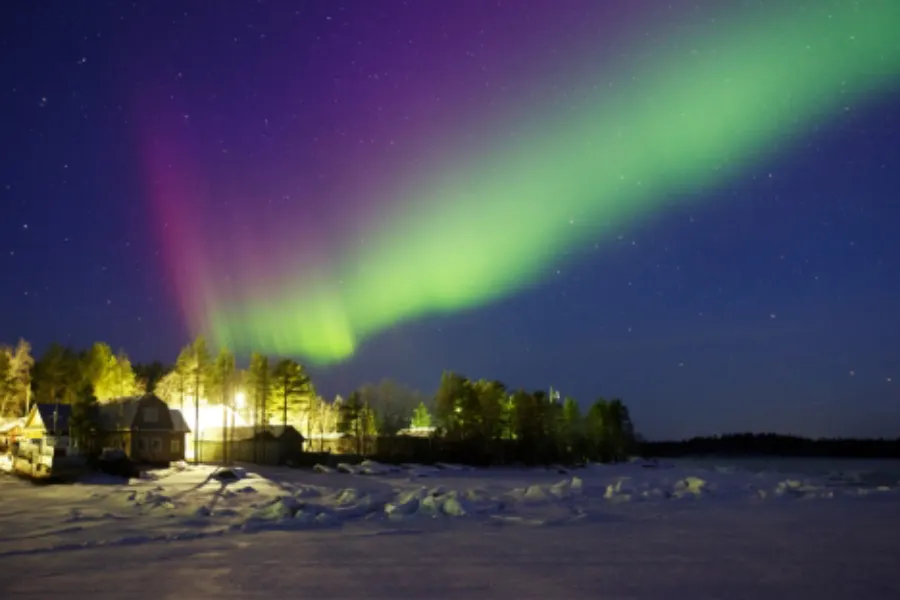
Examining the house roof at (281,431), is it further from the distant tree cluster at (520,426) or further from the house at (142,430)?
the distant tree cluster at (520,426)

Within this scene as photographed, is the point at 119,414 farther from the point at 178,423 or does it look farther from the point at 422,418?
the point at 422,418

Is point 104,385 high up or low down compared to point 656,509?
up

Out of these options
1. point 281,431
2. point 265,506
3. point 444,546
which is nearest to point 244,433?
point 281,431

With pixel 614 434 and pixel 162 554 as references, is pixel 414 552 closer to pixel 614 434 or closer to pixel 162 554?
pixel 162 554

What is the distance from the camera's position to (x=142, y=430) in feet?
266

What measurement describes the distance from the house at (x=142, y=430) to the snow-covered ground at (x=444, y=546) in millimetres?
36790

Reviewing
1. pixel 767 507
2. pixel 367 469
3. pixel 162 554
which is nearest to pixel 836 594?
pixel 162 554

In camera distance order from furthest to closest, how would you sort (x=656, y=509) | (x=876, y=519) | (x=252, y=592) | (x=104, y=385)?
(x=104, y=385), (x=656, y=509), (x=876, y=519), (x=252, y=592)

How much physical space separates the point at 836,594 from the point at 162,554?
17.0 metres

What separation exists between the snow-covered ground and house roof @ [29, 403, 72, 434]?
38.3 m

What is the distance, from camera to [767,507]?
1635 inches

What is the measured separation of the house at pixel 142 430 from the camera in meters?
80.8

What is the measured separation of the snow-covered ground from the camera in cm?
1750

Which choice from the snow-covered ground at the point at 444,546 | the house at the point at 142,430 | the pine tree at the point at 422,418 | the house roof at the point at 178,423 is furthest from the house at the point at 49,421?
the pine tree at the point at 422,418
